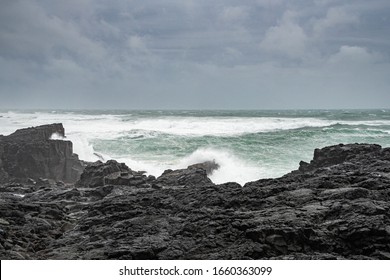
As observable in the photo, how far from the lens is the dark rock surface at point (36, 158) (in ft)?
28.0

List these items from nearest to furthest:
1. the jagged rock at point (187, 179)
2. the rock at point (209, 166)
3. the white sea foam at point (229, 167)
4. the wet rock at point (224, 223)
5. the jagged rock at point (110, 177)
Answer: the wet rock at point (224, 223) → the jagged rock at point (187, 179) → the jagged rock at point (110, 177) → the white sea foam at point (229, 167) → the rock at point (209, 166)

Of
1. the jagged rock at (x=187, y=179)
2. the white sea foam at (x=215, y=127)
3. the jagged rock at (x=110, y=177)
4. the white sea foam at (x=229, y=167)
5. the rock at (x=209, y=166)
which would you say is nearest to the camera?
the jagged rock at (x=187, y=179)

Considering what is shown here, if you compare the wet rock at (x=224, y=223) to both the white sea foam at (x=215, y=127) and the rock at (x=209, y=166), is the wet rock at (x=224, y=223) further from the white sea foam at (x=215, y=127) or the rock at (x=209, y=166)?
the white sea foam at (x=215, y=127)

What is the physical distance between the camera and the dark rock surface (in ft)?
28.0

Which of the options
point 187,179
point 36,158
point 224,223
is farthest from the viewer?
point 36,158

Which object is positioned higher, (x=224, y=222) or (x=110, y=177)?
(x=224, y=222)

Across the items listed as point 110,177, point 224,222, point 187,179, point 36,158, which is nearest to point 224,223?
point 224,222

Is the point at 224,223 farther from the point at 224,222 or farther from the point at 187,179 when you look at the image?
the point at 187,179

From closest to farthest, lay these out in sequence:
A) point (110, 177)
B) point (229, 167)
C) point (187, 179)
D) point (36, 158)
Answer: point (187, 179) → point (110, 177) → point (36, 158) → point (229, 167)

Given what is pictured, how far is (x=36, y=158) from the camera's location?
8.77 m

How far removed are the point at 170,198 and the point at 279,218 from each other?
1450mm

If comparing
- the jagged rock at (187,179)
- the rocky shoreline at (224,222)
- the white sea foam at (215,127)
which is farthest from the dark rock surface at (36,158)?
the white sea foam at (215,127)

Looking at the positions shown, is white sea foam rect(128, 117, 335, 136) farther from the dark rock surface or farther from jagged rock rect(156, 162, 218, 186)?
jagged rock rect(156, 162, 218, 186)

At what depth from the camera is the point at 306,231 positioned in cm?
294
